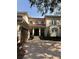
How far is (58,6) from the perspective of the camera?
2.35 meters

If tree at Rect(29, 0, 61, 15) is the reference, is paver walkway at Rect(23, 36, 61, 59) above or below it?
below

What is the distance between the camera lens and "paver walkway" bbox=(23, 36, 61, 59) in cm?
229

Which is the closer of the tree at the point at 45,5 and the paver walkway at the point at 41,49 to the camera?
the paver walkway at the point at 41,49

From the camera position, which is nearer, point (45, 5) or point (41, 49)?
point (41, 49)

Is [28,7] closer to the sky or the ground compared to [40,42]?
closer to the sky

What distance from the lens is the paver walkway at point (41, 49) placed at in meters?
2.29

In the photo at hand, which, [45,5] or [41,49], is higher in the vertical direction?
[45,5]

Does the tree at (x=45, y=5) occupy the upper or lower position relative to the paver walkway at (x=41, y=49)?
upper

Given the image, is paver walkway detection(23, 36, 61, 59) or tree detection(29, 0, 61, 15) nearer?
paver walkway detection(23, 36, 61, 59)

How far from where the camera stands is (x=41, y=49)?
231 centimetres
